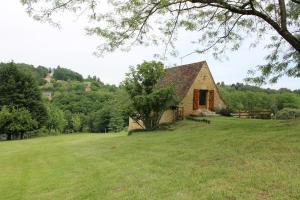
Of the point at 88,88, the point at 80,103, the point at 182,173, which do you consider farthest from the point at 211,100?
the point at 88,88

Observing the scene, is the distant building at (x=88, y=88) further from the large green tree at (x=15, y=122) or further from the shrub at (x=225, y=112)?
the shrub at (x=225, y=112)

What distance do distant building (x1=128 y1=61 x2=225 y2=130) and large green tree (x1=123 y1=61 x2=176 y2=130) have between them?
414cm

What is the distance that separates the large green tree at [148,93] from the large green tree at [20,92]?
29.3m

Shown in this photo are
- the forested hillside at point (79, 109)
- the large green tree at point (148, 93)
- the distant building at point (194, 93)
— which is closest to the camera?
the large green tree at point (148, 93)

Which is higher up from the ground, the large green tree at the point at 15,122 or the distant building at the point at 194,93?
the distant building at the point at 194,93

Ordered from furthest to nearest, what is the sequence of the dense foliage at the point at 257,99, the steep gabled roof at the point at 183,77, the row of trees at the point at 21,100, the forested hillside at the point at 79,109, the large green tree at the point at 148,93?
the forested hillside at the point at 79,109 → the dense foliage at the point at 257,99 → the row of trees at the point at 21,100 → the steep gabled roof at the point at 183,77 → the large green tree at the point at 148,93

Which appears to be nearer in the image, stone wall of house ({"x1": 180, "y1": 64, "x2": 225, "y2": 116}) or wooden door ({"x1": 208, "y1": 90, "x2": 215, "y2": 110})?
stone wall of house ({"x1": 180, "y1": 64, "x2": 225, "y2": 116})

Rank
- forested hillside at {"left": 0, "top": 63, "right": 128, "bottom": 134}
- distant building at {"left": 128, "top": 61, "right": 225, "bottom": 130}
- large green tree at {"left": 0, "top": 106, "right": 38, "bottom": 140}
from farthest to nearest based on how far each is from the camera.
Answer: forested hillside at {"left": 0, "top": 63, "right": 128, "bottom": 134}, large green tree at {"left": 0, "top": 106, "right": 38, "bottom": 140}, distant building at {"left": 128, "top": 61, "right": 225, "bottom": 130}

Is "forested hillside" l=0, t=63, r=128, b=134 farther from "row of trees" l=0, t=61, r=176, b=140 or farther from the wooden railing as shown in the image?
the wooden railing

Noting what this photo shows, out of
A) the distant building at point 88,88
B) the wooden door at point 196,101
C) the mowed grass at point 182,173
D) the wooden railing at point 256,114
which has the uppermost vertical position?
the distant building at point 88,88

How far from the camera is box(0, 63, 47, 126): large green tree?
56.2 metres

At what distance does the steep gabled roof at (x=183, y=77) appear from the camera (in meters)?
37.1

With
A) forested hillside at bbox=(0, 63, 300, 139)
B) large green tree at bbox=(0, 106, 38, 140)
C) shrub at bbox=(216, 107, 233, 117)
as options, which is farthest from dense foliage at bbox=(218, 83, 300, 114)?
large green tree at bbox=(0, 106, 38, 140)

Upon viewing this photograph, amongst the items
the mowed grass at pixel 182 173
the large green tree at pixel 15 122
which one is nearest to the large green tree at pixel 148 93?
the mowed grass at pixel 182 173
